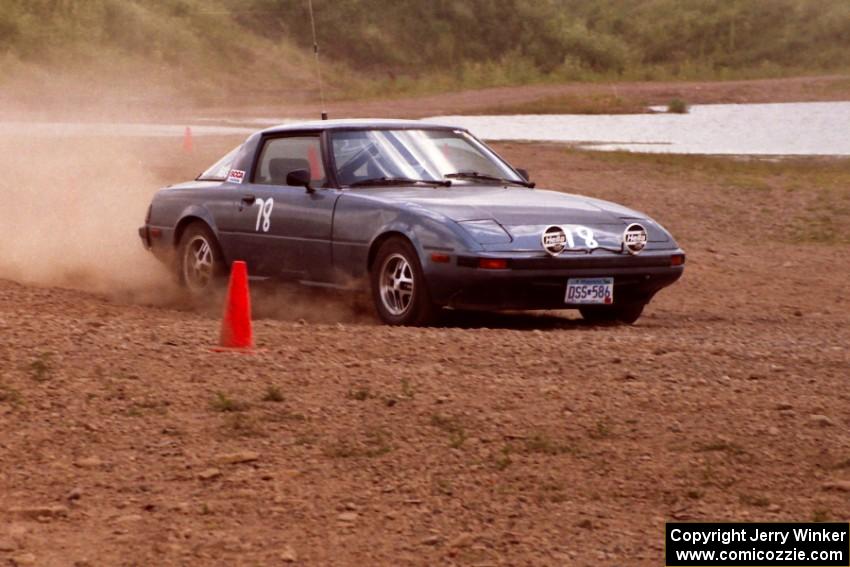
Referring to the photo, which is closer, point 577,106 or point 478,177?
point 478,177

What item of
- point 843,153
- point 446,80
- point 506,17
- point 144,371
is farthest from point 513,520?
point 506,17

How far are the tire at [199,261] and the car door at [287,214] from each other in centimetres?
32

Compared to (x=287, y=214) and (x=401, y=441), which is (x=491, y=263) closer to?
(x=287, y=214)

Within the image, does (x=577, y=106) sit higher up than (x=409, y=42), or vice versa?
(x=409, y=42)

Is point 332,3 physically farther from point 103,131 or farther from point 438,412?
point 438,412

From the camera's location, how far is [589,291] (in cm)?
925

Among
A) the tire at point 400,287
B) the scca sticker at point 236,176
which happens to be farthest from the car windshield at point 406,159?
the scca sticker at point 236,176

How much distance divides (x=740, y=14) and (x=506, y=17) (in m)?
11.1

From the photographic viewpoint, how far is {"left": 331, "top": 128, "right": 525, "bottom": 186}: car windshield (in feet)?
33.1

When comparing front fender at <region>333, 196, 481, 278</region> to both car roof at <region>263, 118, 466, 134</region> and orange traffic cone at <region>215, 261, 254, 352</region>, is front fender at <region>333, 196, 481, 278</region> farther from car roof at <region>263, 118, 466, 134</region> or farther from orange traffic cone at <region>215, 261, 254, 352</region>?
orange traffic cone at <region>215, 261, 254, 352</region>
